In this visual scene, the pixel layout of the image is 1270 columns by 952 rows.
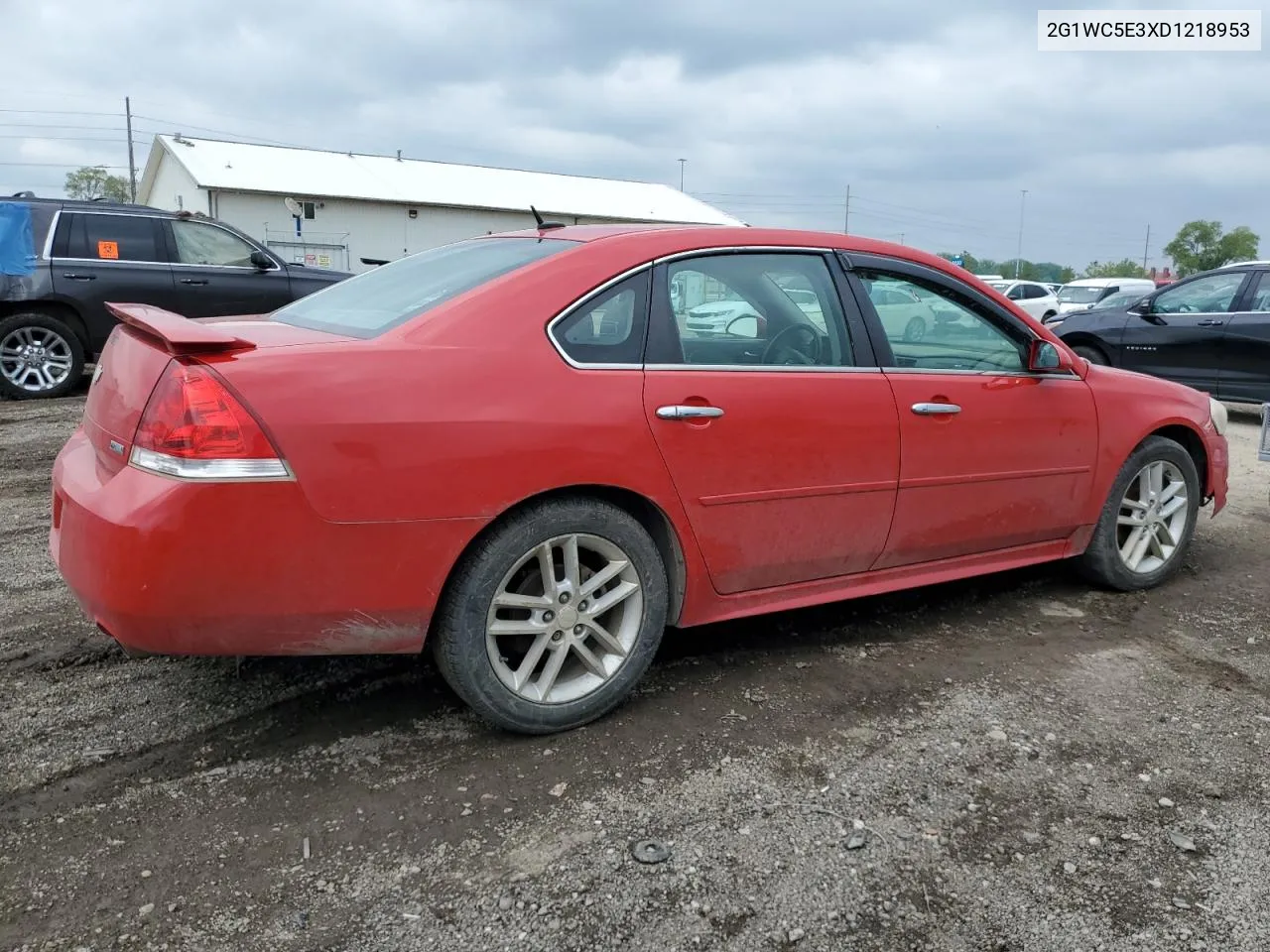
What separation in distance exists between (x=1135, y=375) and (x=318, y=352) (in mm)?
3549

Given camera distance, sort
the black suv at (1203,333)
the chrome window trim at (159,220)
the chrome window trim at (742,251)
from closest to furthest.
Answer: the chrome window trim at (742,251) → the chrome window trim at (159,220) → the black suv at (1203,333)

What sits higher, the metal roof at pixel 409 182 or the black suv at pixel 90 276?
the metal roof at pixel 409 182

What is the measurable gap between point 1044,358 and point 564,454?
2.17 m

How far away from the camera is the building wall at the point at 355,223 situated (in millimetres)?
Answer: 32625

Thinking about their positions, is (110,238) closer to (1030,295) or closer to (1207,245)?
(1030,295)

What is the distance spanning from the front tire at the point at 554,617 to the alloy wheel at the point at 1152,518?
2.48 meters

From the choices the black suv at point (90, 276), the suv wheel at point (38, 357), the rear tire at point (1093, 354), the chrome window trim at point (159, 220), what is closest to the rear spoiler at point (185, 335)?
the black suv at point (90, 276)

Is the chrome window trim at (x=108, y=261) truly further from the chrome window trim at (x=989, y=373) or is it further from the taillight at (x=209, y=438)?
the chrome window trim at (x=989, y=373)

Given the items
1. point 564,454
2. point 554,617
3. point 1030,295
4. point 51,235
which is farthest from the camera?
point 1030,295

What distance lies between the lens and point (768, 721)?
120 inches

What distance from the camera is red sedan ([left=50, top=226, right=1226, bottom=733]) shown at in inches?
96.9

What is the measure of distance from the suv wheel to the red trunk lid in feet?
23.9

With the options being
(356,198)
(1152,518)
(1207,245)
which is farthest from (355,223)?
(1207,245)

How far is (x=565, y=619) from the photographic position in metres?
2.88
